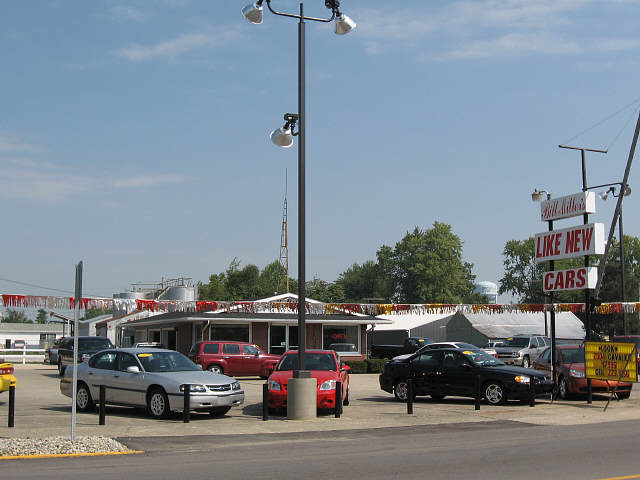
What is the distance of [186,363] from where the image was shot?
17219 millimetres

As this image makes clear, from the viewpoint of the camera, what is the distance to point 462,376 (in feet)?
63.9

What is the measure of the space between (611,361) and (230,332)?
2220 cm

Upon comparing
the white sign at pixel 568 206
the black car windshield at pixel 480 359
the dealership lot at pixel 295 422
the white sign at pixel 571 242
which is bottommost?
the dealership lot at pixel 295 422

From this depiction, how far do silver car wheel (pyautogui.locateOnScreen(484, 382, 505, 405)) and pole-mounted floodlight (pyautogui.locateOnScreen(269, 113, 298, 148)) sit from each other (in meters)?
8.13

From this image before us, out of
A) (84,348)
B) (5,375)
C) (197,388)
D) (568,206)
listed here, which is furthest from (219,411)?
(84,348)

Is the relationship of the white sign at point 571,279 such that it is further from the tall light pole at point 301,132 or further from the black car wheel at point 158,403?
the black car wheel at point 158,403

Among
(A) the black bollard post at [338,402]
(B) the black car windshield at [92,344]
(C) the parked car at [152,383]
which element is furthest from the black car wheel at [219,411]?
(B) the black car windshield at [92,344]

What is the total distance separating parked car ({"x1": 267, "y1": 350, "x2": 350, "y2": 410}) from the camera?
17.1 m

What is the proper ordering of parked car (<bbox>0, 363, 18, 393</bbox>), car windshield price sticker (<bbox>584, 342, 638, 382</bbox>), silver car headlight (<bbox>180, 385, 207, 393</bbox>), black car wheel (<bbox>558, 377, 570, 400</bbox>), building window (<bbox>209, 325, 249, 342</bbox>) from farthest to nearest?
building window (<bbox>209, 325, 249, 342</bbox>)
black car wheel (<bbox>558, 377, 570, 400</bbox>)
car windshield price sticker (<bbox>584, 342, 638, 382</bbox>)
parked car (<bbox>0, 363, 18, 393</bbox>)
silver car headlight (<bbox>180, 385, 207, 393</bbox>)

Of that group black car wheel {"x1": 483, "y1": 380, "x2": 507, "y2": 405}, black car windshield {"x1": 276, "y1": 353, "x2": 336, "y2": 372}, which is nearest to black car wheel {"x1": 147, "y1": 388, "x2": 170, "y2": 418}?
black car windshield {"x1": 276, "y1": 353, "x2": 336, "y2": 372}

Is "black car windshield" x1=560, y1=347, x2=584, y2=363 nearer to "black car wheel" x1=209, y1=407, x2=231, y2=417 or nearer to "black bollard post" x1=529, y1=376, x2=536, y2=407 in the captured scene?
"black bollard post" x1=529, y1=376, x2=536, y2=407

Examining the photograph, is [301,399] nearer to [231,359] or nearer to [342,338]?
[231,359]

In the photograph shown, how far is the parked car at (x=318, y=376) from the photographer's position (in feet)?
56.2

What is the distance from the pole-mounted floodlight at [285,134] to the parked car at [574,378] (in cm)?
1032
